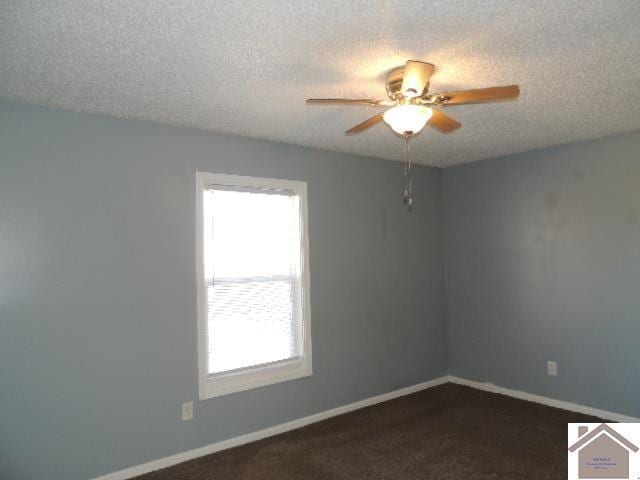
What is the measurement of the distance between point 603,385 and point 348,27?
12.3 ft

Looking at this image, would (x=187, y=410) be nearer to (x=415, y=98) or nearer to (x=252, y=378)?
(x=252, y=378)

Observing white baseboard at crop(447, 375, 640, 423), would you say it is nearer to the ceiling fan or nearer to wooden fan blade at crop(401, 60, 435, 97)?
the ceiling fan

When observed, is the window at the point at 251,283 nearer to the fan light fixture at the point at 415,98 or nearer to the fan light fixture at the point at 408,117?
the fan light fixture at the point at 415,98

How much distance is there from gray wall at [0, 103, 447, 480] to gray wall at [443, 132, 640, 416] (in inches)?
62.5

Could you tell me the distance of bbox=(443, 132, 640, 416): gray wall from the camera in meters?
3.98

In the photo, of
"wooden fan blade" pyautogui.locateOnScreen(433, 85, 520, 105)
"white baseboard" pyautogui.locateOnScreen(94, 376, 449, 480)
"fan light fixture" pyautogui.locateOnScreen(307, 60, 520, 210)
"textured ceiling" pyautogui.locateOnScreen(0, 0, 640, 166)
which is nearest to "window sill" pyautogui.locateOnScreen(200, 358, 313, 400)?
"white baseboard" pyautogui.locateOnScreen(94, 376, 449, 480)

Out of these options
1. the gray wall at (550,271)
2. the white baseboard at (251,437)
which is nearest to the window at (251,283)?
the white baseboard at (251,437)

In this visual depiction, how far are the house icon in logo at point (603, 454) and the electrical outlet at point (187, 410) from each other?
250cm

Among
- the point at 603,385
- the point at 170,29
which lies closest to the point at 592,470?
the point at 603,385

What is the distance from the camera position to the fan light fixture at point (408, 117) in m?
2.34

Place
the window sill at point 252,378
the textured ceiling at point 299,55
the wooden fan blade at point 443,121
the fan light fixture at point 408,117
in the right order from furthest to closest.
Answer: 1. the window sill at point 252,378
2. the wooden fan blade at point 443,121
3. the fan light fixture at point 408,117
4. the textured ceiling at point 299,55

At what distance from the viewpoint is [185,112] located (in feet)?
10.4

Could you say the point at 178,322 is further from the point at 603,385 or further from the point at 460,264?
the point at 603,385

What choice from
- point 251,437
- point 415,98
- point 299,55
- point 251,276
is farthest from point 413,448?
point 299,55
